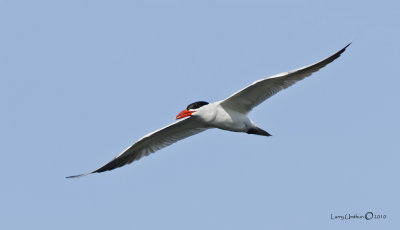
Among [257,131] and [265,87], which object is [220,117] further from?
[265,87]

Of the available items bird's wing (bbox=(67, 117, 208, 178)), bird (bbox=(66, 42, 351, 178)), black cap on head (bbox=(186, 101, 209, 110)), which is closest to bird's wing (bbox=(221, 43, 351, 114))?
bird (bbox=(66, 42, 351, 178))

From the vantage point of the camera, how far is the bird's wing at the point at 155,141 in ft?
50.2

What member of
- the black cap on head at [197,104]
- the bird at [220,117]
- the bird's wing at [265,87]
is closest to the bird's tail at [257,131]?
the bird at [220,117]

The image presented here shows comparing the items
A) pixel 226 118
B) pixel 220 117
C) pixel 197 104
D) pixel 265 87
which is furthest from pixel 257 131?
pixel 197 104

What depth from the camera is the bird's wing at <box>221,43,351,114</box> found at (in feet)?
44.0

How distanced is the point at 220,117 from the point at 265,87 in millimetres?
1256

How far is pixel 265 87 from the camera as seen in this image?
1391 centimetres

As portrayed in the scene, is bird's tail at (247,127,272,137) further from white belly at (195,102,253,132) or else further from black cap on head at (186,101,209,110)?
black cap on head at (186,101,209,110)

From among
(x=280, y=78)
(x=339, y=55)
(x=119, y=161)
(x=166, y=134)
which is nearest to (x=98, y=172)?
(x=119, y=161)

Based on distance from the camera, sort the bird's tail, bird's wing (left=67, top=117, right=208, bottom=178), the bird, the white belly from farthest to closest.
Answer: bird's wing (left=67, top=117, right=208, bottom=178)
the bird's tail
the white belly
the bird

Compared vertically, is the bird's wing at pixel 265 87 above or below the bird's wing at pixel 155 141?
above

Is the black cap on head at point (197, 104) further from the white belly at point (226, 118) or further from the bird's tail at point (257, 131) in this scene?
the bird's tail at point (257, 131)

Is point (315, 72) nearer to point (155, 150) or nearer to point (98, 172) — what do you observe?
point (155, 150)

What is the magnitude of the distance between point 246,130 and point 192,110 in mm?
1335
